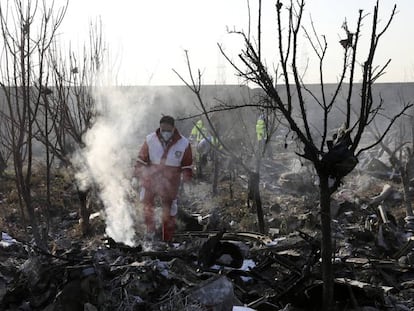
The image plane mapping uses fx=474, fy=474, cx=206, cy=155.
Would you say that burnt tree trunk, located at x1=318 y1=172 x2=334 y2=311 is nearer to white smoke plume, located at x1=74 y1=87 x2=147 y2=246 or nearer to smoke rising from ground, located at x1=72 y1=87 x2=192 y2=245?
smoke rising from ground, located at x1=72 y1=87 x2=192 y2=245

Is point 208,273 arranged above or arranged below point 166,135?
below

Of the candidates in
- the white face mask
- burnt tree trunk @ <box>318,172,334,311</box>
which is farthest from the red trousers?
burnt tree trunk @ <box>318,172,334,311</box>

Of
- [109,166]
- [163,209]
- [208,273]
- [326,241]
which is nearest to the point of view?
[326,241]

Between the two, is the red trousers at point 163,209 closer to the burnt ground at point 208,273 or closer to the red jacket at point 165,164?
the red jacket at point 165,164

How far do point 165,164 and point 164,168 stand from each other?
54mm

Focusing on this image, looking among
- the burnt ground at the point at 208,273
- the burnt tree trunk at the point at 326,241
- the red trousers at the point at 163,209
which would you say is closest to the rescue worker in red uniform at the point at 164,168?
the red trousers at the point at 163,209

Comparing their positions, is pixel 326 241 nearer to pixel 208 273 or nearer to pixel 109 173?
pixel 208 273

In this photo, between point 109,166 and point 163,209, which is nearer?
point 163,209

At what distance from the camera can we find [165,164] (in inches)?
238

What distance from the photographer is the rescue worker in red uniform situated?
603 centimetres

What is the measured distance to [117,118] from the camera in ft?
28.3

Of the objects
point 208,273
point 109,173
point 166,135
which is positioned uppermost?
point 166,135

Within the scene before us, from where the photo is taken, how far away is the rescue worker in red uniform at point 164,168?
603 centimetres

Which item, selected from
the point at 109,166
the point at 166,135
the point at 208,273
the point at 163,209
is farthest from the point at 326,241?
the point at 109,166
